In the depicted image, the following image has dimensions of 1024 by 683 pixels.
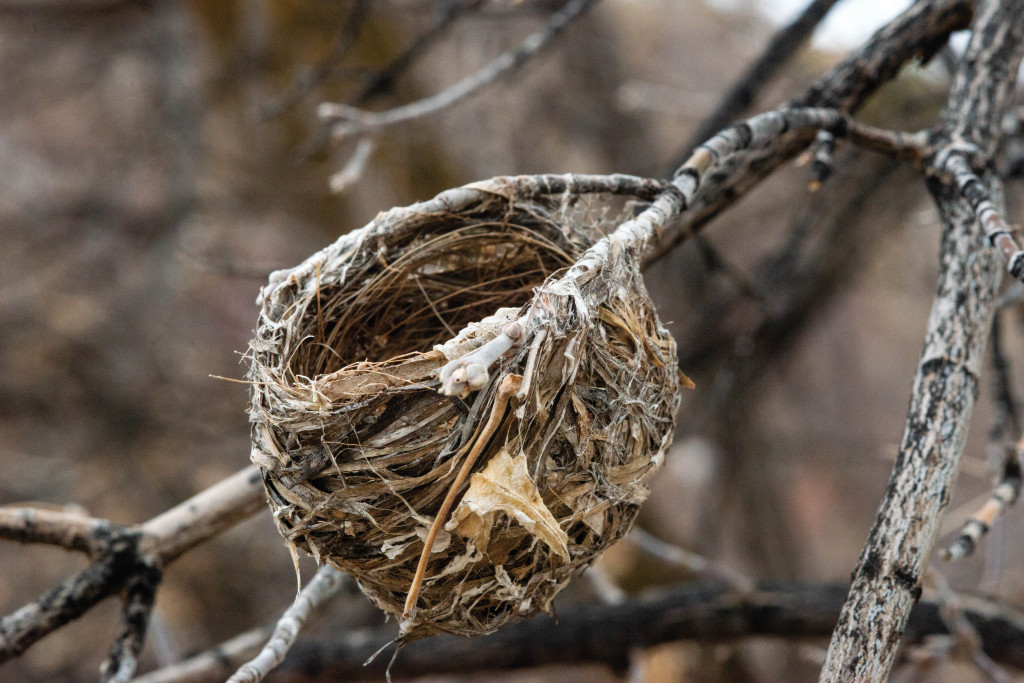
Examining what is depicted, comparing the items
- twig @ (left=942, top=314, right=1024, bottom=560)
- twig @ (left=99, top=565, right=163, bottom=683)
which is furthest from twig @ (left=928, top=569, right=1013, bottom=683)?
twig @ (left=99, top=565, right=163, bottom=683)

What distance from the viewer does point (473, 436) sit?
1109mm

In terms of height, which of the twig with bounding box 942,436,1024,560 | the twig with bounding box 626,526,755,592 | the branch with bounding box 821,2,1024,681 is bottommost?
the twig with bounding box 626,526,755,592

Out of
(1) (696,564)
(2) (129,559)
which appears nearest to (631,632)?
(1) (696,564)

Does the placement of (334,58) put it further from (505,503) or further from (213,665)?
(505,503)

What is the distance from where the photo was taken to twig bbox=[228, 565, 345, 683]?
1.26 meters

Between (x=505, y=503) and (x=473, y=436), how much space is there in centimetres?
11

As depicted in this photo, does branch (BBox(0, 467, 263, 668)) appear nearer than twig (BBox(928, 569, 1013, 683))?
Yes

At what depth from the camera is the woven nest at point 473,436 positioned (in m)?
1.06

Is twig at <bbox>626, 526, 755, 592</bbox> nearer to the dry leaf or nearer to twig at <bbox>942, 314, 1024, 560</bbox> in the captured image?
twig at <bbox>942, 314, 1024, 560</bbox>

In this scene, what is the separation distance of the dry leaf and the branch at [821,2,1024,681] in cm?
47

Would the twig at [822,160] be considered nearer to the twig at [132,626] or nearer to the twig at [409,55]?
the twig at [409,55]

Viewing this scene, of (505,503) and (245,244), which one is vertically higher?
(245,244)

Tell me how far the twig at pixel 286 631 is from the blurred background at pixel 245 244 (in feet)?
7.57

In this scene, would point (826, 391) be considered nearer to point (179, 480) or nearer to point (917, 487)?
point (179, 480)
